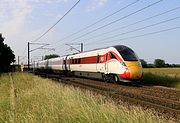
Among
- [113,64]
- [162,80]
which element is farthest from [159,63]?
[113,64]

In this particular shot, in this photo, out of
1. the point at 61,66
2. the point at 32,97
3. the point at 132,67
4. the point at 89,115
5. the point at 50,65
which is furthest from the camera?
the point at 50,65

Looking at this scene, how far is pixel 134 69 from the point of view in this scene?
2259 centimetres

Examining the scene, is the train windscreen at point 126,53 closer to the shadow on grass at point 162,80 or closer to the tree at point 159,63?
the shadow on grass at point 162,80

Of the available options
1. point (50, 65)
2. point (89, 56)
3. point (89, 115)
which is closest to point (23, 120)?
point (89, 115)

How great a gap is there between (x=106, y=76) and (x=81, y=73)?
8.66 meters

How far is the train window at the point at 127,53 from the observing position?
75.6 feet

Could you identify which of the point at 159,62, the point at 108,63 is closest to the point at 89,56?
the point at 108,63

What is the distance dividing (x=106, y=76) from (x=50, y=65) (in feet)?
112

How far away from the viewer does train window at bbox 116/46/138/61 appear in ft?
75.6

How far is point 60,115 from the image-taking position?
308 inches

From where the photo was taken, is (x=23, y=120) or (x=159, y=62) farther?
(x=159, y=62)

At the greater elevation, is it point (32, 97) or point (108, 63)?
point (108, 63)

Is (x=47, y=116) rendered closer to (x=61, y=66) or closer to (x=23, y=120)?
(x=23, y=120)

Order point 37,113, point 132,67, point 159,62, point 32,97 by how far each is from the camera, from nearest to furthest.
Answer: point 37,113, point 32,97, point 132,67, point 159,62
